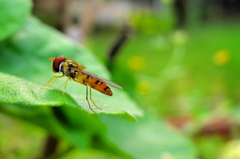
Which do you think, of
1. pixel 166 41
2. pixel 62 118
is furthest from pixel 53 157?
pixel 166 41

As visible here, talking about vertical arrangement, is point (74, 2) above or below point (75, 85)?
above

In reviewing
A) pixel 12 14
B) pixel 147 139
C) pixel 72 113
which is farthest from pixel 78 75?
pixel 147 139

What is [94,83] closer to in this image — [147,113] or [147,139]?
[147,139]

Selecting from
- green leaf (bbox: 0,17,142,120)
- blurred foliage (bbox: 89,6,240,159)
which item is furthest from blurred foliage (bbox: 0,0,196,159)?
blurred foliage (bbox: 89,6,240,159)

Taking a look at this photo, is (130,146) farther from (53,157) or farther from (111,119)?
(53,157)

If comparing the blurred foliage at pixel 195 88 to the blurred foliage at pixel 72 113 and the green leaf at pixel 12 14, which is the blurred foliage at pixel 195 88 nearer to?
the blurred foliage at pixel 72 113

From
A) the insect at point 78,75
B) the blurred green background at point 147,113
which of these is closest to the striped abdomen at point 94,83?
the insect at point 78,75
